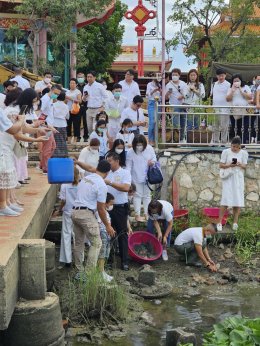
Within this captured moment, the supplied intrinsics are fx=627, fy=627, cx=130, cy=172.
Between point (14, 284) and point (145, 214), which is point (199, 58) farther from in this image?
point (14, 284)

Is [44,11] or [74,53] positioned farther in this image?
[74,53]

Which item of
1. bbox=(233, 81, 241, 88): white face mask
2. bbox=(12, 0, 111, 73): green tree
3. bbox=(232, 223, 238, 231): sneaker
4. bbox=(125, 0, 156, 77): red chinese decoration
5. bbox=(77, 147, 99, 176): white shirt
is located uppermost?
bbox=(12, 0, 111, 73): green tree

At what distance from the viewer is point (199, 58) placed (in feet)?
94.2

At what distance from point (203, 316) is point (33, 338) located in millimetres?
3268

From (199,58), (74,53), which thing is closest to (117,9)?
(199,58)

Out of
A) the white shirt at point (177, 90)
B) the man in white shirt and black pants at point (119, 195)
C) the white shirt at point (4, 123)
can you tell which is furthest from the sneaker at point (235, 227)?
the white shirt at point (4, 123)

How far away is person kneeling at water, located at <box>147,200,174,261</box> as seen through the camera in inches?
436

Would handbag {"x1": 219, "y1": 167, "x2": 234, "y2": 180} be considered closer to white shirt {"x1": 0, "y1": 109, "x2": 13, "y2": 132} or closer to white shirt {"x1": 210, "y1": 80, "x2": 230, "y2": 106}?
white shirt {"x1": 210, "y1": 80, "x2": 230, "y2": 106}

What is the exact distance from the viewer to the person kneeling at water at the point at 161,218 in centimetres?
1107

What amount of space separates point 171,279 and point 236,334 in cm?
479

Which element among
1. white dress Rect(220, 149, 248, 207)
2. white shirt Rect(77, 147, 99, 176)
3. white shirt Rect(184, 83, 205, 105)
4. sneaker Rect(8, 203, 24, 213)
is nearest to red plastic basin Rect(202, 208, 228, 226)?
white dress Rect(220, 149, 248, 207)

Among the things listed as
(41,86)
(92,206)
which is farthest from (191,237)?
(41,86)

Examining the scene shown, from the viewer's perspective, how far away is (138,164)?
39.2 ft

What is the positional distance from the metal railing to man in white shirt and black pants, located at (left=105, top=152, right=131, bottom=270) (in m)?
2.81
